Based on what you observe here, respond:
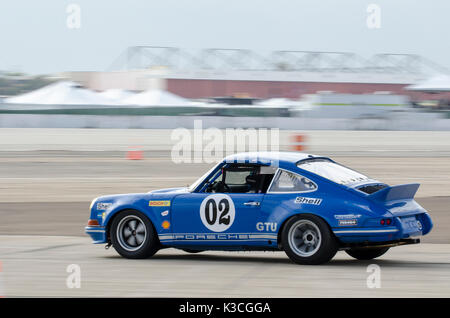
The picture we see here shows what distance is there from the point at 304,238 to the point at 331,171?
88cm

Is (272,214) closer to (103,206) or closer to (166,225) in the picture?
(166,225)

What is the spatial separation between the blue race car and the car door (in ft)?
0.04

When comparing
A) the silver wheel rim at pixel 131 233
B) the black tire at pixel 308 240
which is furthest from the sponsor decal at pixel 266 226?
the silver wheel rim at pixel 131 233

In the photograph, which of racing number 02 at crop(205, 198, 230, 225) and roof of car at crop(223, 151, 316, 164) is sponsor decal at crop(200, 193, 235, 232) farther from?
roof of car at crop(223, 151, 316, 164)

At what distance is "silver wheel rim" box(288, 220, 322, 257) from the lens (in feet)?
27.0

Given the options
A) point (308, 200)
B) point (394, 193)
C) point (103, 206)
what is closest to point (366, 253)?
point (394, 193)

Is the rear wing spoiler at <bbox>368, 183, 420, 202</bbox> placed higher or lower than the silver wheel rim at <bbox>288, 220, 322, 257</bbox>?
higher

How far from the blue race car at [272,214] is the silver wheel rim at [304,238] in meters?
0.01

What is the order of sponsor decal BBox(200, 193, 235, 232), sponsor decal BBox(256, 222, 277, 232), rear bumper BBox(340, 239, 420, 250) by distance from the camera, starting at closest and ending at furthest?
1. rear bumper BBox(340, 239, 420, 250)
2. sponsor decal BBox(256, 222, 277, 232)
3. sponsor decal BBox(200, 193, 235, 232)

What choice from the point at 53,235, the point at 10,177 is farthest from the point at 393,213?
the point at 10,177

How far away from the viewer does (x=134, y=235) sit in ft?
30.1

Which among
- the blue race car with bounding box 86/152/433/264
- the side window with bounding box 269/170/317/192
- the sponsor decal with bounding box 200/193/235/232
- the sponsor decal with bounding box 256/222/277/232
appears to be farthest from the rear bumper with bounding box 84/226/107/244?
the side window with bounding box 269/170/317/192
